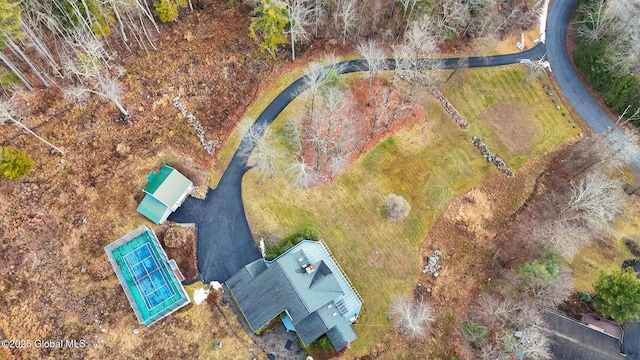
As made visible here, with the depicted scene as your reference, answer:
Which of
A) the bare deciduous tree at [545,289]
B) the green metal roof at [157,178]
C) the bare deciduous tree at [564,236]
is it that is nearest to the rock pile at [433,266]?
the bare deciduous tree at [545,289]

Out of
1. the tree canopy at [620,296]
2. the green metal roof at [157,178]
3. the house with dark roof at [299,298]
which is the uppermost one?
the green metal roof at [157,178]

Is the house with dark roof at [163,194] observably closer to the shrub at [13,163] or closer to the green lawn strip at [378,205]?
the green lawn strip at [378,205]

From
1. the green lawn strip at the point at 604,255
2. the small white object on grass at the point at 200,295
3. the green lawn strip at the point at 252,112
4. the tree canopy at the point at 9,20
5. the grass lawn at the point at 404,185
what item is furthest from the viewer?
the green lawn strip at the point at 252,112

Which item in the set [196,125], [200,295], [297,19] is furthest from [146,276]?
[297,19]

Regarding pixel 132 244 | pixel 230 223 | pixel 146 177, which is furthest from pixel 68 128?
pixel 230 223

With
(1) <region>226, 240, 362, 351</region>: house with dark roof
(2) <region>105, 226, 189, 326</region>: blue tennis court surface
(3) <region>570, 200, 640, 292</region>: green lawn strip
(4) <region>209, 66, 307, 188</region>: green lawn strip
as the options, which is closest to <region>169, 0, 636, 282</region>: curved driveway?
(4) <region>209, 66, 307, 188</region>: green lawn strip

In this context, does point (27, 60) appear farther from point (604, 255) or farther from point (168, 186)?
point (604, 255)

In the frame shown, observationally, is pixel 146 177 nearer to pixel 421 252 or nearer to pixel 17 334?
pixel 17 334
